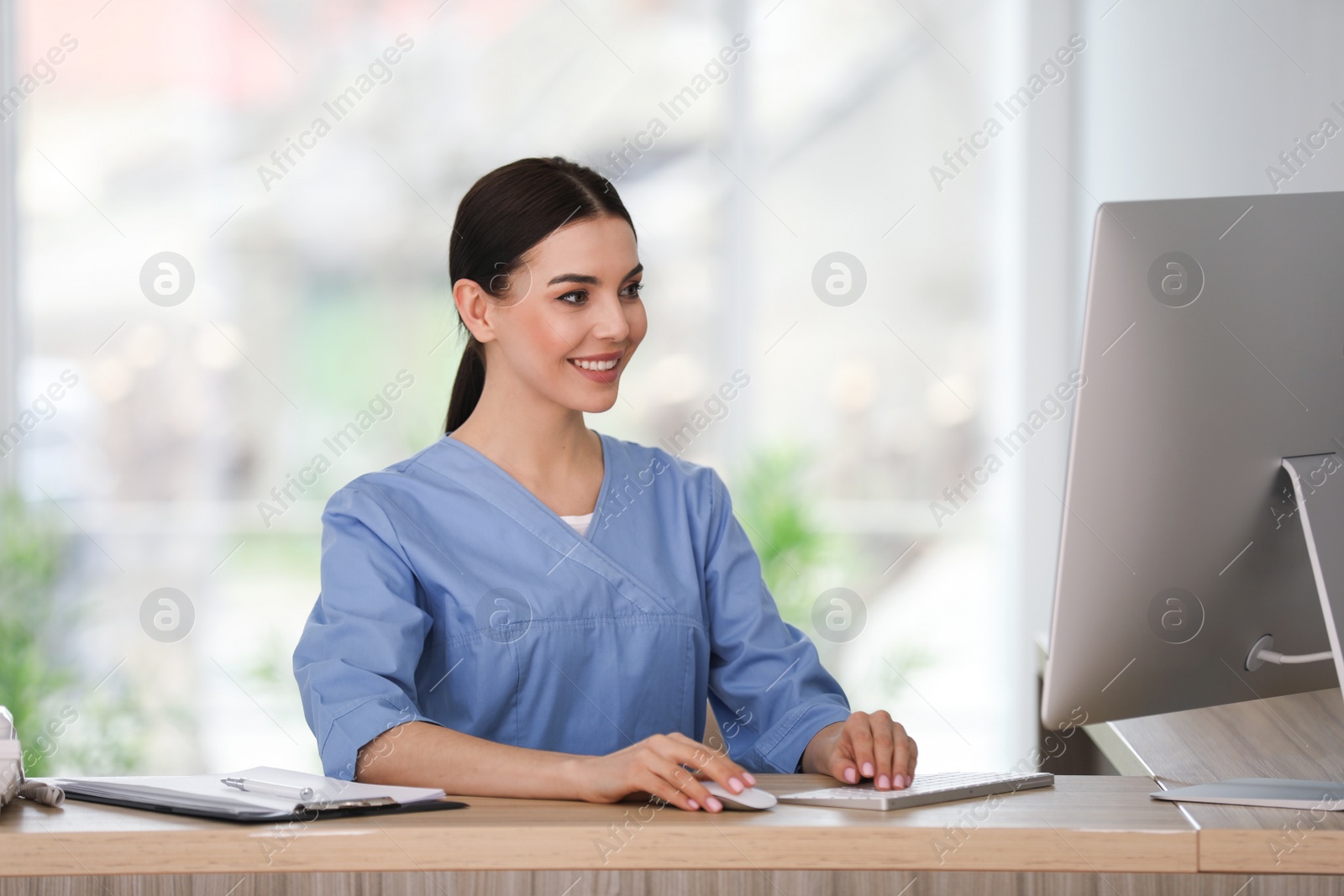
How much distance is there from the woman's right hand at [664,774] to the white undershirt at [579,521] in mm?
507

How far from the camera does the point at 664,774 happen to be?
1.06 m

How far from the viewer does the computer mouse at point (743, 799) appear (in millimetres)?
1044

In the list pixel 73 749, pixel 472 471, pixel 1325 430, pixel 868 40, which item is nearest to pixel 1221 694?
Answer: pixel 1325 430

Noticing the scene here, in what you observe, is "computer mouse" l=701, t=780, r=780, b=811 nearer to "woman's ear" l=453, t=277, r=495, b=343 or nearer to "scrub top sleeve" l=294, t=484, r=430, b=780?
"scrub top sleeve" l=294, t=484, r=430, b=780

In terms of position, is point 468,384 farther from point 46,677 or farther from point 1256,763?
point 46,677

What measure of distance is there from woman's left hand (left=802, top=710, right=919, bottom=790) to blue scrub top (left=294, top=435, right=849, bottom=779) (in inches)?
7.3

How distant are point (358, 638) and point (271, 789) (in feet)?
0.99

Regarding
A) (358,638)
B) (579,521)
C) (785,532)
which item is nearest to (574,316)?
(579,521)

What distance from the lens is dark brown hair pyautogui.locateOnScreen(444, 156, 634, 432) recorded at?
1.62 m

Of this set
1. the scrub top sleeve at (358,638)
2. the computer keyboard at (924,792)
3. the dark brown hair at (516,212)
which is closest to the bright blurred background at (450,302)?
the dark brown hair at (516,212)

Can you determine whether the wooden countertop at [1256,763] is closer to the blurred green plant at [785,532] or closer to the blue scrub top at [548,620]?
the blue scrub top at [548,620]

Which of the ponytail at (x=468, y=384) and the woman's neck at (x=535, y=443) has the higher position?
the ponytail at (x=468, y=384)

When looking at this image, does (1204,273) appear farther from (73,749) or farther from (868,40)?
(73,749)

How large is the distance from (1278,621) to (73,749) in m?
3.30
